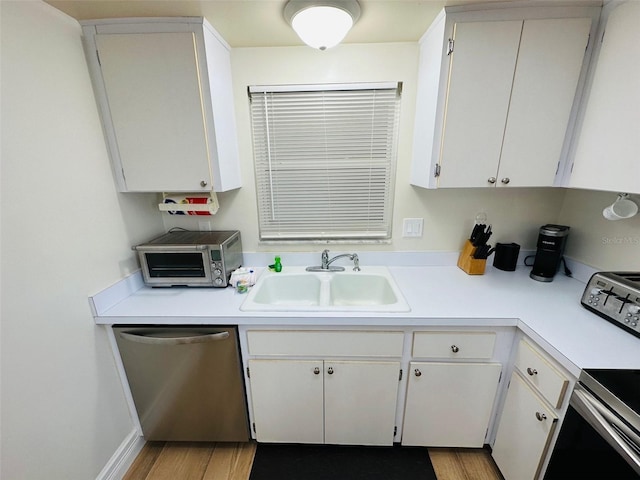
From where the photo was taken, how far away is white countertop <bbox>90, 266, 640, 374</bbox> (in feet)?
3.12

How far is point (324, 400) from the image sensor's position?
4.30 ft

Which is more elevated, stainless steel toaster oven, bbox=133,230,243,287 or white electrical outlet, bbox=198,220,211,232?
white electrical outlet, bbox=198,220,211,232

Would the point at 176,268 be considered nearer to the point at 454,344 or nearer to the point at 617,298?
the point at 454,344

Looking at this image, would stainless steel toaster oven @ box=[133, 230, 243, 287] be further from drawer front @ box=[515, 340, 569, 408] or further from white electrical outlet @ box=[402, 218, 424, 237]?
drawer front @ box=[515, 340, 569, 408]

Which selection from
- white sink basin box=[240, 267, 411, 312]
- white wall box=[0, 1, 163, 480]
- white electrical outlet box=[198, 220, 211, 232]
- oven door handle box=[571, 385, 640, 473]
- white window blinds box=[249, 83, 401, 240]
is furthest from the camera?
white electrical outlet box=[198, 220, 211, 232]

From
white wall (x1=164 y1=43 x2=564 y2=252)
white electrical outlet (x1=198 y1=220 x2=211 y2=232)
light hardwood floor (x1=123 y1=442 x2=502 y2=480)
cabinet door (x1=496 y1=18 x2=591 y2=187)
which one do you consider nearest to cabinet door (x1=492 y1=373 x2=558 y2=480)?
light hardwood floor (x1=123 y1=442 x2=502 y2=480)

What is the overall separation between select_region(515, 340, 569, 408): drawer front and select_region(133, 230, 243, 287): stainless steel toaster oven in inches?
59.2

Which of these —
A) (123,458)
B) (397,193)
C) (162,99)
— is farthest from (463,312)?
(123,458)

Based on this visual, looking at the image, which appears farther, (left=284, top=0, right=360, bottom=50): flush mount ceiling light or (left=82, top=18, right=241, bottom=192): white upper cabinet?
(left=82, top=18, right=241, bottom=192): white upper cabinet

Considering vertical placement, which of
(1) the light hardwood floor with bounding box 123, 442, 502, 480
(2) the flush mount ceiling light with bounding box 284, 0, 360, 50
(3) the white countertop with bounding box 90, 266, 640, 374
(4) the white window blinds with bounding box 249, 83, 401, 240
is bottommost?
(1) the light hardwood floor with bounding box 123, 442, 502, 480

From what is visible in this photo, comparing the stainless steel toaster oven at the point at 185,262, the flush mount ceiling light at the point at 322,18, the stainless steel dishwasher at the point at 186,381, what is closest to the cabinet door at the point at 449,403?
the stainless steel dishwasher at the point at 186,381

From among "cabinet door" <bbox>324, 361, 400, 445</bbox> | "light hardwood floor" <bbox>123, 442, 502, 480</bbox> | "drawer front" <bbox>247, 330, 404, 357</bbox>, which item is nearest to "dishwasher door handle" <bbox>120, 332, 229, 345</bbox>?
"drawer front" <bbox>247, 330, 404, 357</bbox>

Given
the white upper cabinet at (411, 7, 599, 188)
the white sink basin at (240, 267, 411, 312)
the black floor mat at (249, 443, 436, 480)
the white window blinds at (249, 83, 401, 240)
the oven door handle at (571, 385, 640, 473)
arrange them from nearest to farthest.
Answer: the oven door handle at (571, 385, 640, 473) → the white upper cabinet at (411, 7, 599, 188) → the black floor mat at (249, 443, 436, 480) → the white window blinds at (249, 83, 401, 240) → the white sink basin at (240, 267, 411, 312)

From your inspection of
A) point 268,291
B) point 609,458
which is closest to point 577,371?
point 609,458
